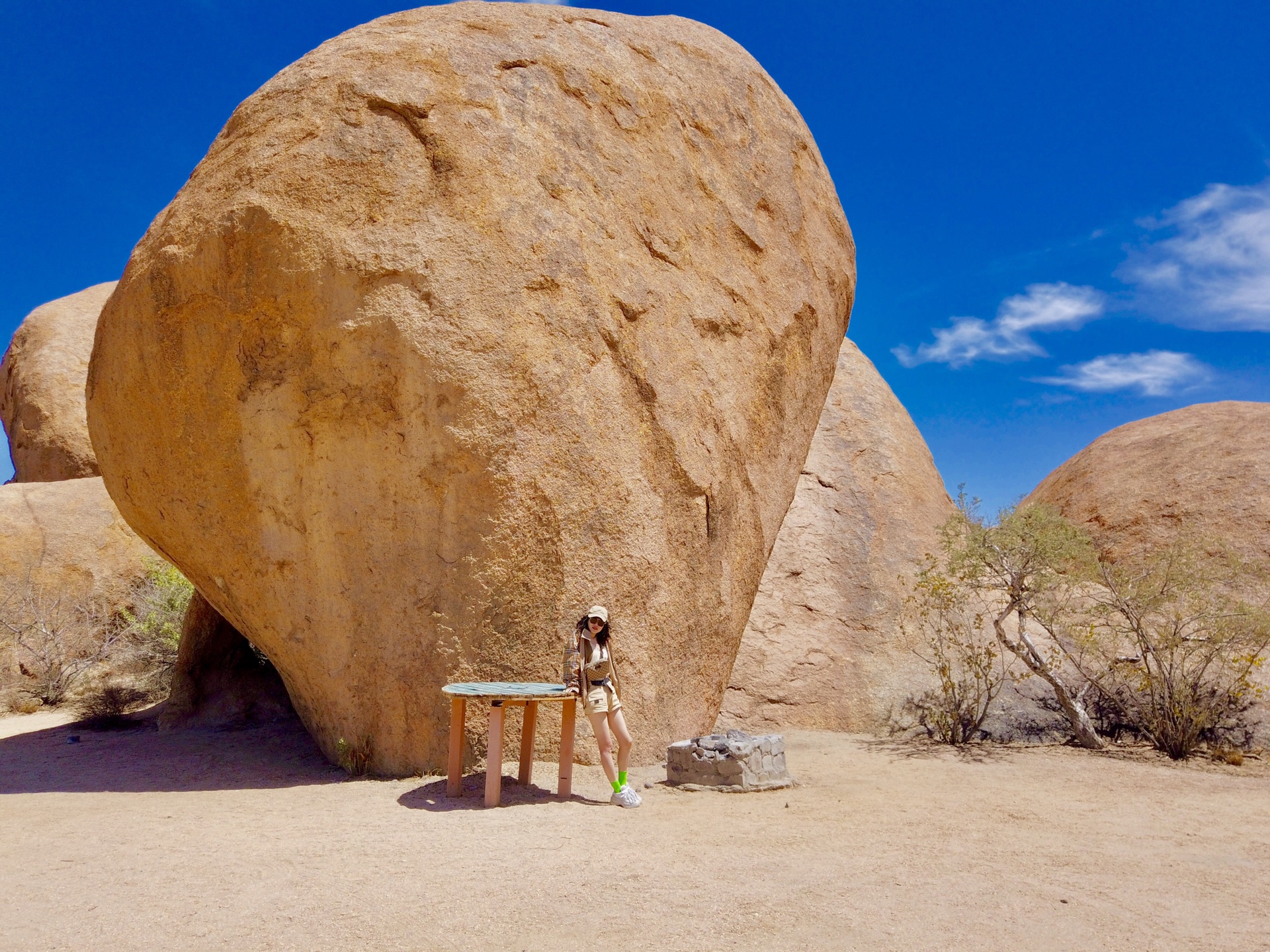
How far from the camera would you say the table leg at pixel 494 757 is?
5.11 metres

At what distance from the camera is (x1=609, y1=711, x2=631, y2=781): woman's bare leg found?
5.57m

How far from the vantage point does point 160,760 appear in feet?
22.7

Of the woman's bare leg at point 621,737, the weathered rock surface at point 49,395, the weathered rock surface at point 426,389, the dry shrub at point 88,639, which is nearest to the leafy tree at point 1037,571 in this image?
the weathered rock surface at point 426,389

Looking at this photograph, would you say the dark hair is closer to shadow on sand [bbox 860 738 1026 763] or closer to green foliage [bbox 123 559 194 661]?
shadow on sand [bbox 860 738 1026 763]

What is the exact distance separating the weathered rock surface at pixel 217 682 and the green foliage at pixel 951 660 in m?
5.64

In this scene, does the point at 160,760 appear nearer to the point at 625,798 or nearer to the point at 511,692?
the point at 511,692

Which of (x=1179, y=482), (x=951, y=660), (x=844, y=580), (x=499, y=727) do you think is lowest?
(x=499, y=727)

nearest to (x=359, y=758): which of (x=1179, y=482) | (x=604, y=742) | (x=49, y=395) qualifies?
(x=604, y=742)

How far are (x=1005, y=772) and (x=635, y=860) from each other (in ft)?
11.9

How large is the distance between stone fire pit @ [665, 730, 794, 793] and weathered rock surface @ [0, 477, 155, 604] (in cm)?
921

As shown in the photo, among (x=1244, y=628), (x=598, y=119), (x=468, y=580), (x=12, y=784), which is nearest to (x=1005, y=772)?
(x=1244, y=628)

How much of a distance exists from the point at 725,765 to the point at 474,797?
1563 millimetres

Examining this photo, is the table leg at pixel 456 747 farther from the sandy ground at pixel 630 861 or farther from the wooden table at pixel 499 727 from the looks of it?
the sandy ground at pixel 630 861

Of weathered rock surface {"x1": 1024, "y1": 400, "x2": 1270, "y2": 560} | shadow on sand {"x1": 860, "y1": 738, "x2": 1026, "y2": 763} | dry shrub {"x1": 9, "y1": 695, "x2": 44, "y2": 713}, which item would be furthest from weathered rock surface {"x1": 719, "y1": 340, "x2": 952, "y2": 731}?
dry shrub {"x1": 9, "y1": 695, "x2": 44, "y2": 713}
